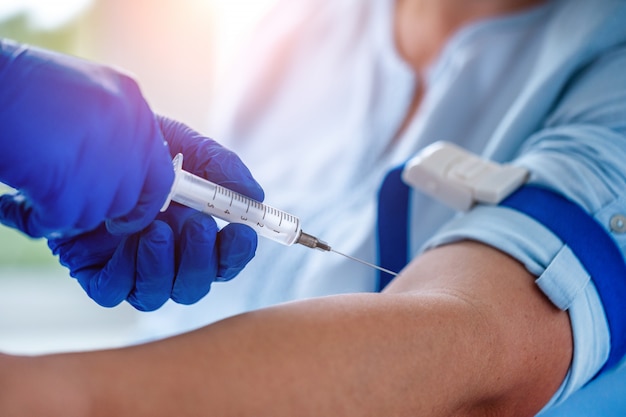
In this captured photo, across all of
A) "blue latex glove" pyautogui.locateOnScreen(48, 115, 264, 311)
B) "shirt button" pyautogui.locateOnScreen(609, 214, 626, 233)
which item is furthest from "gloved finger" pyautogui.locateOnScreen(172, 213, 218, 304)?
"shirt button" pyautogui.locateOnScreen(609, 214, 626, 233)

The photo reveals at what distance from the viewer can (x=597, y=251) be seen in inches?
33.9

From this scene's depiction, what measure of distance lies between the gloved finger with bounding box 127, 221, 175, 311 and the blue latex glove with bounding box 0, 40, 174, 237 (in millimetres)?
65

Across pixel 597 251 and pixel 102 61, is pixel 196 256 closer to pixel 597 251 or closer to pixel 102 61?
pixel 597 251

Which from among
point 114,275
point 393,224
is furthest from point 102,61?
point 114,275

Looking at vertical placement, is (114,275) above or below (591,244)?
below

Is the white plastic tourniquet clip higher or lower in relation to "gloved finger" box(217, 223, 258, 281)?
higher

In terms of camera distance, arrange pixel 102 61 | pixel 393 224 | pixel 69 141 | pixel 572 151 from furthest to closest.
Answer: pixel 102 61
pixel 393 224
pixel 572 151
pixel 69 141

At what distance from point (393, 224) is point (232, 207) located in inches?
14.1

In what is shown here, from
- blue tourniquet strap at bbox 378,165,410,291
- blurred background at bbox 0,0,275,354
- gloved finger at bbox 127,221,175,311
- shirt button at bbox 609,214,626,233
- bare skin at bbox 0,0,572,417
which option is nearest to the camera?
bare skin at bbox 0,0,572,417

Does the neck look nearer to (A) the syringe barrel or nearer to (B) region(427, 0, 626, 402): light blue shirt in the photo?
(B) region(427, 0, 626, 402): light blue shirt

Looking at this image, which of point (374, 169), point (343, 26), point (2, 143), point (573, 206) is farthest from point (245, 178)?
point (343, 26)

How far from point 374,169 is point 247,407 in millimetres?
805

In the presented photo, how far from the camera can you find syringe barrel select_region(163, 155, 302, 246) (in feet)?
2.62

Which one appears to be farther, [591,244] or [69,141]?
[591,244]
